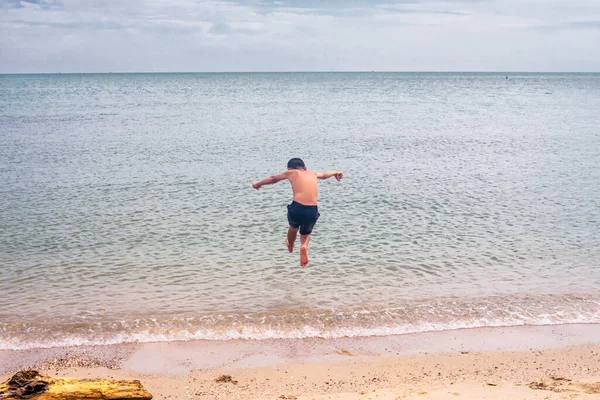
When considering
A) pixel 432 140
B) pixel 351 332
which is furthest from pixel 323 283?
pixel 432 140

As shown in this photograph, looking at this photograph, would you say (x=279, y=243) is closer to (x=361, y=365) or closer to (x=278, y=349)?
(x=278, y=349)

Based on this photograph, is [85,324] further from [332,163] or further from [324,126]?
[324,126]

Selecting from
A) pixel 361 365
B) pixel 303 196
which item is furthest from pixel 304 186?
pixel 361 365

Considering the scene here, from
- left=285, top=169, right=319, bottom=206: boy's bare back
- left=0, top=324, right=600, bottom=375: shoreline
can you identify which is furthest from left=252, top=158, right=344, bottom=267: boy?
left=0, top=324, right=600, bottom=375: shoreline

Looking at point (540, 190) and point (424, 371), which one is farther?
point (540, 190)

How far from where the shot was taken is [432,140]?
40.6 metres

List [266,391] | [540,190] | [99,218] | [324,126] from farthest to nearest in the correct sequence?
1. [324,126]
2. [540,190]
3. [99,218]
4. [266,391]

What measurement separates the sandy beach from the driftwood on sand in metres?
1.25

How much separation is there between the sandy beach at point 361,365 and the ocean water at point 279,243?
510 mm

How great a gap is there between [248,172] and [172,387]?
62.3ft

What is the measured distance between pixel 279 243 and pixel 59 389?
963 cm

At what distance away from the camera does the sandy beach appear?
8.71 meters

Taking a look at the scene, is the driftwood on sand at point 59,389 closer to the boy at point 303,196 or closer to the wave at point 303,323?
the wave at point 303,323

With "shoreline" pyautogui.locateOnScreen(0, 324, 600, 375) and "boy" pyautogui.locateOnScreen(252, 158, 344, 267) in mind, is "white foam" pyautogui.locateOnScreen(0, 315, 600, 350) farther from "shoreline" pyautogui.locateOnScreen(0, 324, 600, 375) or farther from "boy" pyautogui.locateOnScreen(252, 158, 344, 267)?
"boy" pyautogui.locateOnScreen(252, 158, 344, 267)
